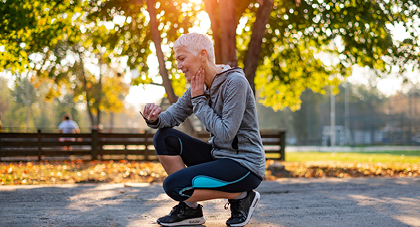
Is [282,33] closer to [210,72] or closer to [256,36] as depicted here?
[256,36]

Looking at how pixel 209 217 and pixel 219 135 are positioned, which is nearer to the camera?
pixel 219 135

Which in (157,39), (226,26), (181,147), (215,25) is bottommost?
(181,147)

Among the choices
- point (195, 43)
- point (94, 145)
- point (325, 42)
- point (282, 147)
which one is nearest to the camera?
point (195, 43)

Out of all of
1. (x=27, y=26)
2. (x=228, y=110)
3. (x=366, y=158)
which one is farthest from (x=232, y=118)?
(x=366, y=158)

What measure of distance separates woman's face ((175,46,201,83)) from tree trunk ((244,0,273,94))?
561 centimetres

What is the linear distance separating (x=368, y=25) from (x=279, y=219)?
774cm

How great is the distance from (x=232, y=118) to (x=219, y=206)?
6.28ft

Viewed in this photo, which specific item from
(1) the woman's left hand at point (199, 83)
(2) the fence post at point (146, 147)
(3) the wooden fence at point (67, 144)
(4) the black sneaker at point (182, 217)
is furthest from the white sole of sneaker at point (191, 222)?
(2) the fence post at point (146, 147)

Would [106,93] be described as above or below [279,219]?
above

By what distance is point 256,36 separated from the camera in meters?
8.68

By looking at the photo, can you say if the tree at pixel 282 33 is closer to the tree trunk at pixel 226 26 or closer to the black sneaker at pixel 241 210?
the tree trunk at pixel 226 26

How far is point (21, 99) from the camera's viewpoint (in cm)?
4469

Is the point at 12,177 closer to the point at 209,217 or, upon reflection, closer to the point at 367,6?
the point at 209,217

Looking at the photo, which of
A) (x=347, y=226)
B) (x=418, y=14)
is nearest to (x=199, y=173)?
(x=347, y=226)
